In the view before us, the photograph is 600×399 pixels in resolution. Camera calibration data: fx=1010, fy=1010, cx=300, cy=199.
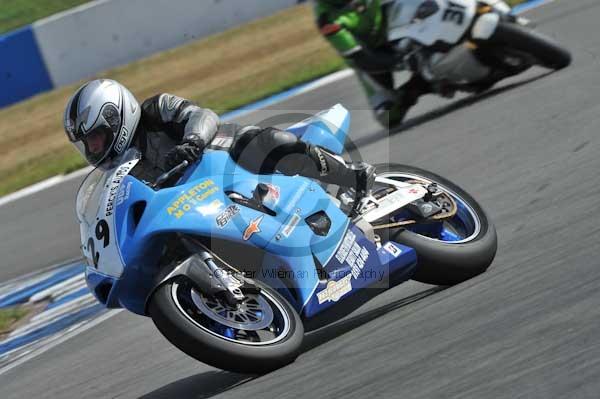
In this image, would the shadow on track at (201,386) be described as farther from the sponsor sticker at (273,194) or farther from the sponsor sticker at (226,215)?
the sponsor sticker at (273,194)

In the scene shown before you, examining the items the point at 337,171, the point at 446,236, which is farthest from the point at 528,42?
the point at 337,171

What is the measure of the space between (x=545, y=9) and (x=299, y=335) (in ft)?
28.9

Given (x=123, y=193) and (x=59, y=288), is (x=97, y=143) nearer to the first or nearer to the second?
(x=123, y=193)

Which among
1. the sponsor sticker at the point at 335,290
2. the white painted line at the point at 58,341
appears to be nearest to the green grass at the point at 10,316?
the white painted line at the point at 58,341

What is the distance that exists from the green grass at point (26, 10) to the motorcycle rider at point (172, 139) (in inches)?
518

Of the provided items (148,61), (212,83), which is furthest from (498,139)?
(148,61)

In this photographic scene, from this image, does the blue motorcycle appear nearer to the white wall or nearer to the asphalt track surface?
the asphalt track surface

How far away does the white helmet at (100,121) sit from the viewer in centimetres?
465

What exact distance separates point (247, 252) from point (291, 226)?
0.25m

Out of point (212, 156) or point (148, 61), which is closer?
point (212, 156)

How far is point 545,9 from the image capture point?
1207 cm

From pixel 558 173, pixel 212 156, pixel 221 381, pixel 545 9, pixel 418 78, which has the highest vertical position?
pixel 212 156

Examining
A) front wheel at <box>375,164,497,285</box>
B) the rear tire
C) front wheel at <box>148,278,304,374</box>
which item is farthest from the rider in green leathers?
front wheel at <box>148,278,304,374</box>

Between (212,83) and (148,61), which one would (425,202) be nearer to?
(212,83)
